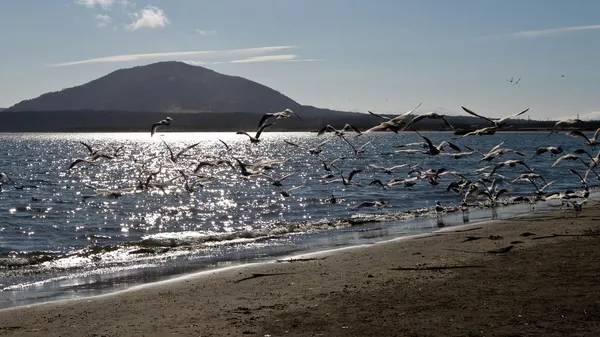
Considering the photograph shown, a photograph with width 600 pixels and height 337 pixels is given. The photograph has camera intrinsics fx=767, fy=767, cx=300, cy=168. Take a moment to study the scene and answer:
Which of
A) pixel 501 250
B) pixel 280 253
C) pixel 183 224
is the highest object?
pixel 501 250

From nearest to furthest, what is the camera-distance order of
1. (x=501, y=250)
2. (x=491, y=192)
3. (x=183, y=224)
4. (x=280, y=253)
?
(x=501, y=250), (x=280, y=253), (x=183, y=224), (x=491, y=192)

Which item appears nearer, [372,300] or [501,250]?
[372,300]

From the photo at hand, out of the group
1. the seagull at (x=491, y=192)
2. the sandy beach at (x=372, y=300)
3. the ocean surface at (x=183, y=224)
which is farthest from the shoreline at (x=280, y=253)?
the sandy beach at (x=372, y=300)

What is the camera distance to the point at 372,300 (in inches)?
522

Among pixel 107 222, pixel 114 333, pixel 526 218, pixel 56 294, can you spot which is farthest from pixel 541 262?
pixel 107 222

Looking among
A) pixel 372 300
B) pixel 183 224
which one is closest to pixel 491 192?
pixel 183 224

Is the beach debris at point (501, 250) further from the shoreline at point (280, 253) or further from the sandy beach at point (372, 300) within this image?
the shoreline at point (280, 253)

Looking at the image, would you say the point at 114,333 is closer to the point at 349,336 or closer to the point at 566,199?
the point at 349,336

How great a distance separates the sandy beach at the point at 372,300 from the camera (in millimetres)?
11477

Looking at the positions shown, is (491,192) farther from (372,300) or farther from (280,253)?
(372,300)

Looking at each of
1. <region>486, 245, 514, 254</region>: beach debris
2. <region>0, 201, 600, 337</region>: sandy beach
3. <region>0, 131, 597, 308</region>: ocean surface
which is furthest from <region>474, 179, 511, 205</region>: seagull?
<region>486, 245, 514, 254</region>: beach debris

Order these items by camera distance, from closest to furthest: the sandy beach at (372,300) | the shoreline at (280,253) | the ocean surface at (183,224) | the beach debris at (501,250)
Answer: the sandy beach at (372,300) → the shoreline at (280,253) → the beach debris at (501,250) → the ocean surface at (183,224)

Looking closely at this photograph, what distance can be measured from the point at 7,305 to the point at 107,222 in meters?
19.8

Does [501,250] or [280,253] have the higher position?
[501,250]
